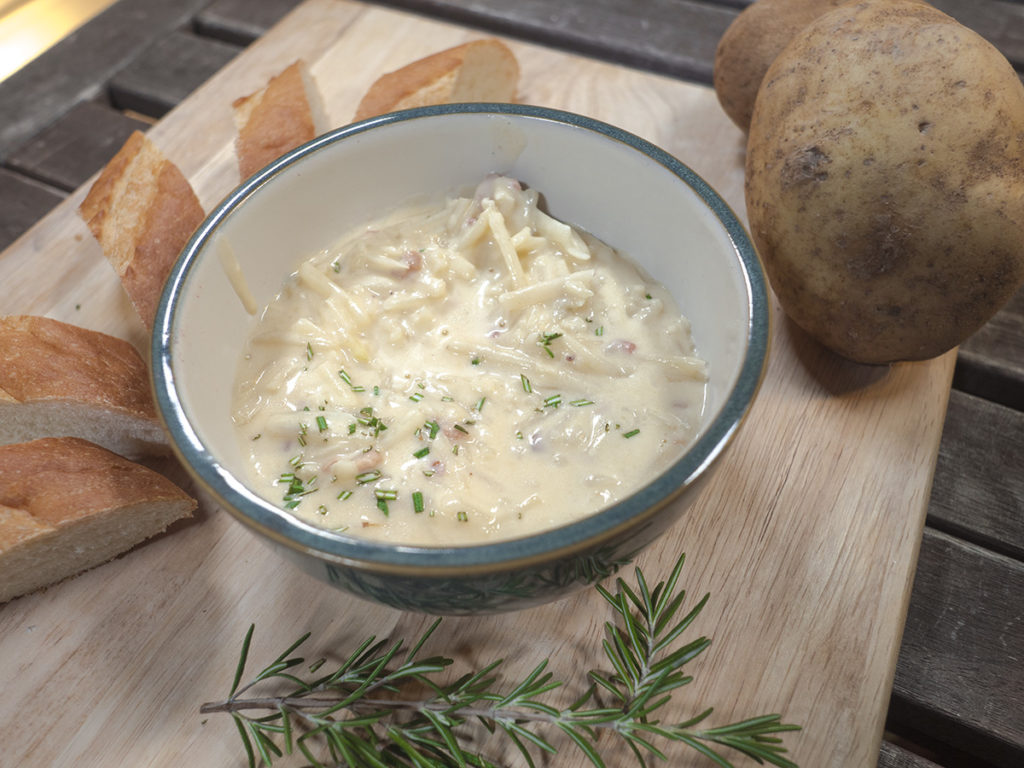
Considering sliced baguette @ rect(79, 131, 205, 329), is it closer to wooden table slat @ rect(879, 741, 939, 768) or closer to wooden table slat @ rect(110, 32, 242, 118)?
wooden table slat @ rect(110, 32, 242, 118)

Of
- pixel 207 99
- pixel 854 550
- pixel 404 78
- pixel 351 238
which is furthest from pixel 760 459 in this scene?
pixel 207 99

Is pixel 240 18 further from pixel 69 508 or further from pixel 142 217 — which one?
pixel 69 508

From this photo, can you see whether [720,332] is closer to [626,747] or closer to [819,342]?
[819,342]

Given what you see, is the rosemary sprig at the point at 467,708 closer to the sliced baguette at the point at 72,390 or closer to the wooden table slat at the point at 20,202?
the sliced baguette at the point at 72,390

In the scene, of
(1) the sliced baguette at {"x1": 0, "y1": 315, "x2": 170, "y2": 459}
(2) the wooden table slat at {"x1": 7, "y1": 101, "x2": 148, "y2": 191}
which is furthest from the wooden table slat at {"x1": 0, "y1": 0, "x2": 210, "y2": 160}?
(1) the sliced baguette at {"x1": 0, "y1": 315, "x2": 170, "y2": 459}

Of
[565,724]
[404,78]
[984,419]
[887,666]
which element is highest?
[404,78]

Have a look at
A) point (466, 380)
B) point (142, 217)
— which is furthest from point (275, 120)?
point (466, 380)
